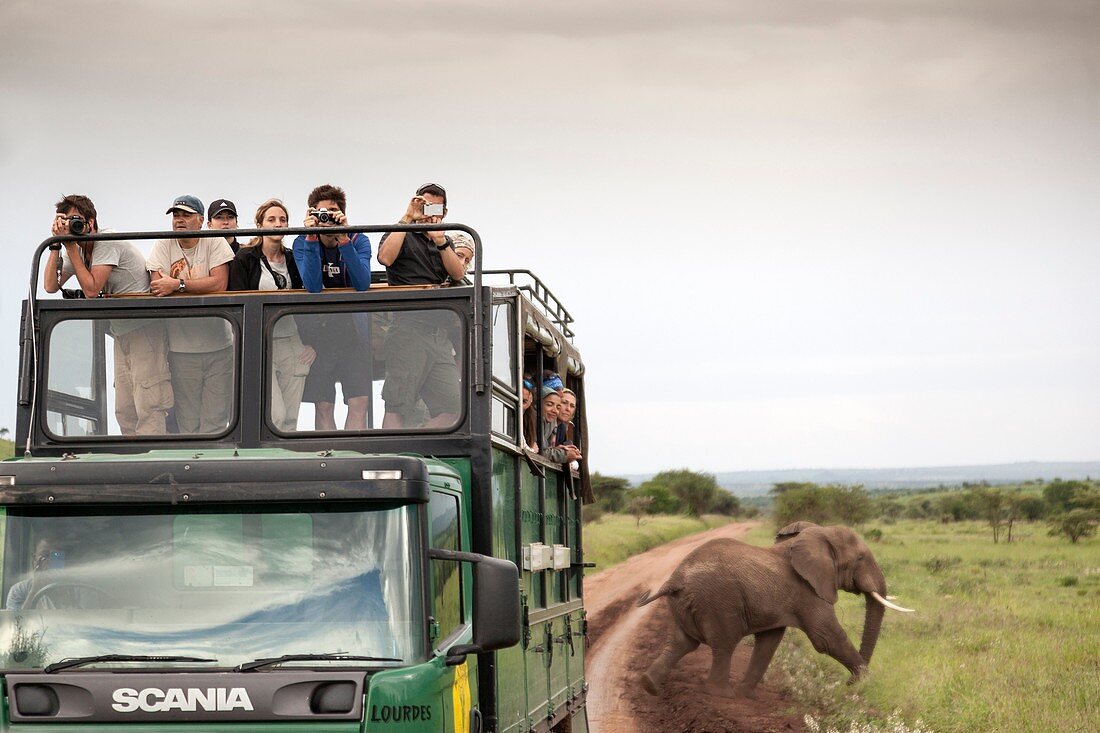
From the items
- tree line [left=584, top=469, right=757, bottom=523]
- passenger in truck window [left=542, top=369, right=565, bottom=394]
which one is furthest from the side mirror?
tree line [left=584, top=469, right=757, bottom=523]

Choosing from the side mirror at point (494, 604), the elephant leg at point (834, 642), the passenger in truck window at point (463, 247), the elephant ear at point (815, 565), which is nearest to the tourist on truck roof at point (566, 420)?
the passenger in truck window at point (463, 247)

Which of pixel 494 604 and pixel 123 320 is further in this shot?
pixel 123 320

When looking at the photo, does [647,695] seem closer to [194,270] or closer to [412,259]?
[412,259]

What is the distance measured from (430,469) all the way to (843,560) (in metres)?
12.2

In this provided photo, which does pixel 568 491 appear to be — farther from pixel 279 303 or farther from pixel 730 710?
pixel 730 710

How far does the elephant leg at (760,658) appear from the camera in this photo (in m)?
16.0

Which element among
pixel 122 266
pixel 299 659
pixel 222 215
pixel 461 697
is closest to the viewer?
pixel 299 659

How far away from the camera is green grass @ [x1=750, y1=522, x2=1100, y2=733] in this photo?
47.1 ft

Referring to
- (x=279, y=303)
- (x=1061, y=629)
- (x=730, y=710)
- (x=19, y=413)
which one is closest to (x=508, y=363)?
(x=279, y=303)

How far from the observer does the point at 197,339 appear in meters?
6.92

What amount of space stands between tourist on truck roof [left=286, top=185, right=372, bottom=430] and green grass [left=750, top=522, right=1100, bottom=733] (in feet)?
29.3

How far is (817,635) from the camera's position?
1678 cm

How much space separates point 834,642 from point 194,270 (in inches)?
454

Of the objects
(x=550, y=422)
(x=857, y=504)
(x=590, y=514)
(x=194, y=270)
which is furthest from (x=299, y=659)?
(x=590, y=514)
